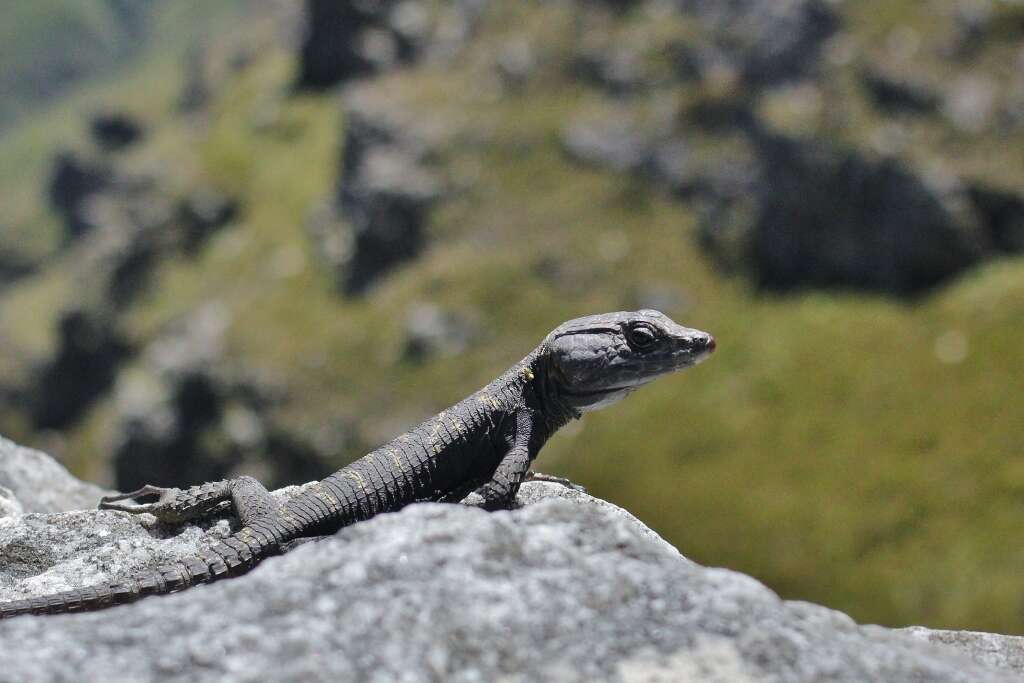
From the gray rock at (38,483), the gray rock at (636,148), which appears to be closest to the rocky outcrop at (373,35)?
the gray rock at (636,148)

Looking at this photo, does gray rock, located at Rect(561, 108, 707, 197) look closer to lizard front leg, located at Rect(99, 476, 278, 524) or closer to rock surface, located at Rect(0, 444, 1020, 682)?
lizard front leg, located at Rect(99, 476, 278, 524)

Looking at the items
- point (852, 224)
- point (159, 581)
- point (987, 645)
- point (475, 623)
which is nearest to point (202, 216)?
point (852, 224)

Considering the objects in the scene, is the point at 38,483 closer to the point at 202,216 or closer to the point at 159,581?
the point at 159,581

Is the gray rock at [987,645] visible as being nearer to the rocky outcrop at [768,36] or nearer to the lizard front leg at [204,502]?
the lizard front leg at [204,502]

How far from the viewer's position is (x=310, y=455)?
2527 inches

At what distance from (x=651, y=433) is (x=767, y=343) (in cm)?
921

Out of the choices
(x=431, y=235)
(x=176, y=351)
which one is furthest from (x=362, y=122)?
(x=176, y=351)

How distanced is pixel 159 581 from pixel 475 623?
4241 millimetres

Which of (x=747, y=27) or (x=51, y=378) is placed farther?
(x=51, y=378)

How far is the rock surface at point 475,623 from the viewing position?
621 cm

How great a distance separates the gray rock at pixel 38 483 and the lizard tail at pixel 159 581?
4.61m

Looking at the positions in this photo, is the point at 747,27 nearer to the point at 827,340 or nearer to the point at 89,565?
the point at 827,340

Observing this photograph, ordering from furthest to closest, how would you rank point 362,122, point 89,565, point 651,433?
1. point 362,122
2. point 651,433
3. point 89,565

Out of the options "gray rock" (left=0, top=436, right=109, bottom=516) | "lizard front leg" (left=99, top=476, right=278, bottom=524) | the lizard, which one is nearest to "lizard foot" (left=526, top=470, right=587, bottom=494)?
the lizard
